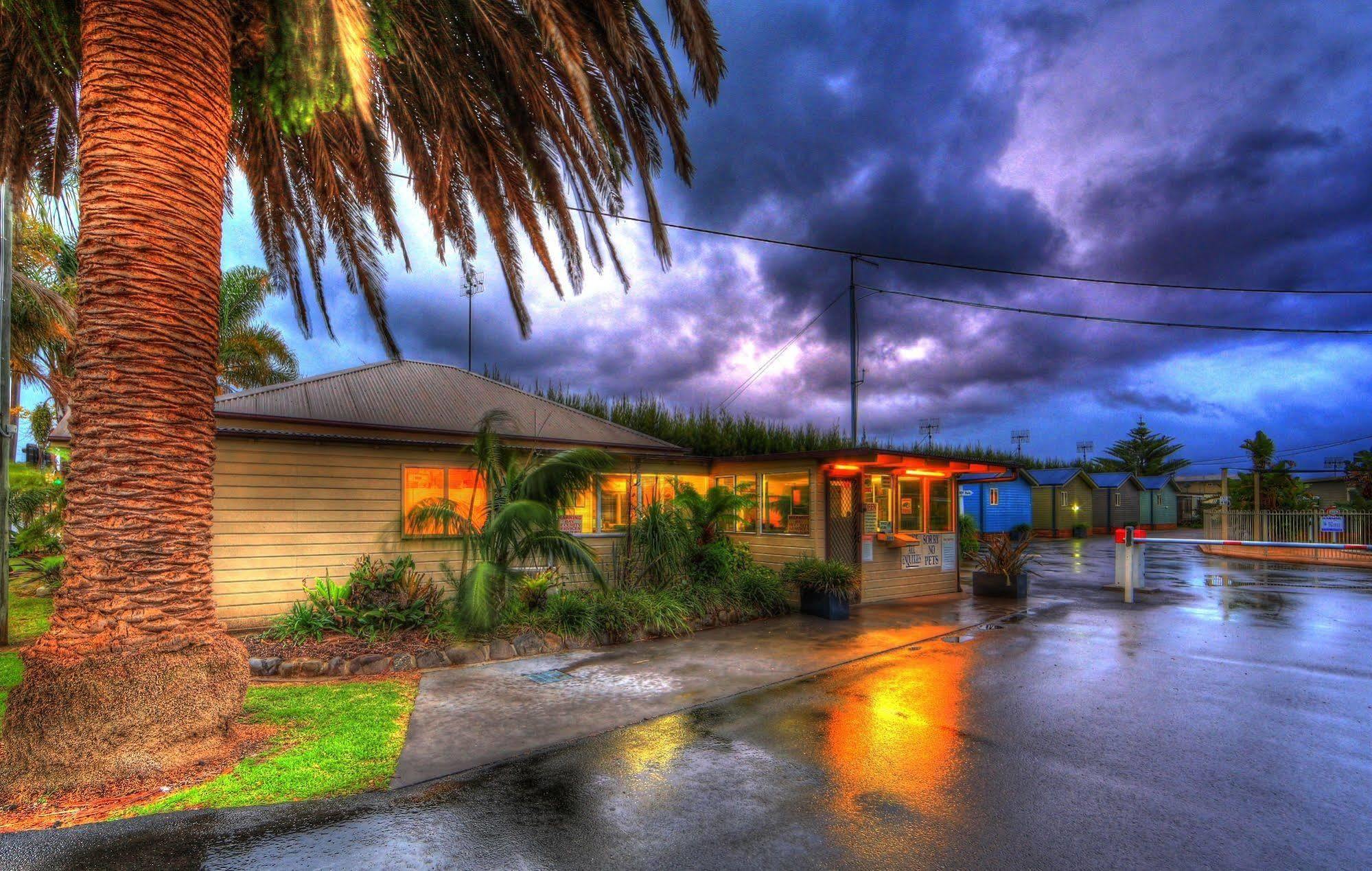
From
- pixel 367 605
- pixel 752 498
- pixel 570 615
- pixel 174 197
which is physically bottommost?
pixel 570 615

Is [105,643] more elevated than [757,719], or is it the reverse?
[105,643]

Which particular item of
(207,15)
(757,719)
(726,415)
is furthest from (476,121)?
(726,415)

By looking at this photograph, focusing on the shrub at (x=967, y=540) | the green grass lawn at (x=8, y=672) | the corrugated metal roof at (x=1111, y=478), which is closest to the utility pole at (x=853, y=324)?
the shrub at (x=967, y=540)

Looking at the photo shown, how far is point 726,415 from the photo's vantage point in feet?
71.8

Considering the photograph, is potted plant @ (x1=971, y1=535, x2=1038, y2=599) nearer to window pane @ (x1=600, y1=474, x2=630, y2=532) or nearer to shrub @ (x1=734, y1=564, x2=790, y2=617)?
shrub @ (x1=734, y1=564, x2=790, y2=617)

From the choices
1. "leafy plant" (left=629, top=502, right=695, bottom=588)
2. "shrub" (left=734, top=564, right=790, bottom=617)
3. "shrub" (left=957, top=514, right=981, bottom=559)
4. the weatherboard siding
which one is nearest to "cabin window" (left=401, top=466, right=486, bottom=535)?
the weatherboard siding

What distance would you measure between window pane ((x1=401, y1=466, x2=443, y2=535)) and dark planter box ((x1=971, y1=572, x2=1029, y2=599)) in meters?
10.3

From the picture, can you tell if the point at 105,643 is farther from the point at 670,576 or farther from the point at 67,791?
the point at 670,576

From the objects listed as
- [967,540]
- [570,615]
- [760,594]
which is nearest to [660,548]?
[760,594]

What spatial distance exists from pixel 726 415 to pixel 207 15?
59.0 feet

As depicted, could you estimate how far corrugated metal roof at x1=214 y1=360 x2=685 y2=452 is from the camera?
1093cm

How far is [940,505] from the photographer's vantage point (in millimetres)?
14391

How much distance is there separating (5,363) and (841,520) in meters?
12.1

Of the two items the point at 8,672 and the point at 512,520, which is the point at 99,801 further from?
the point at 512,520
